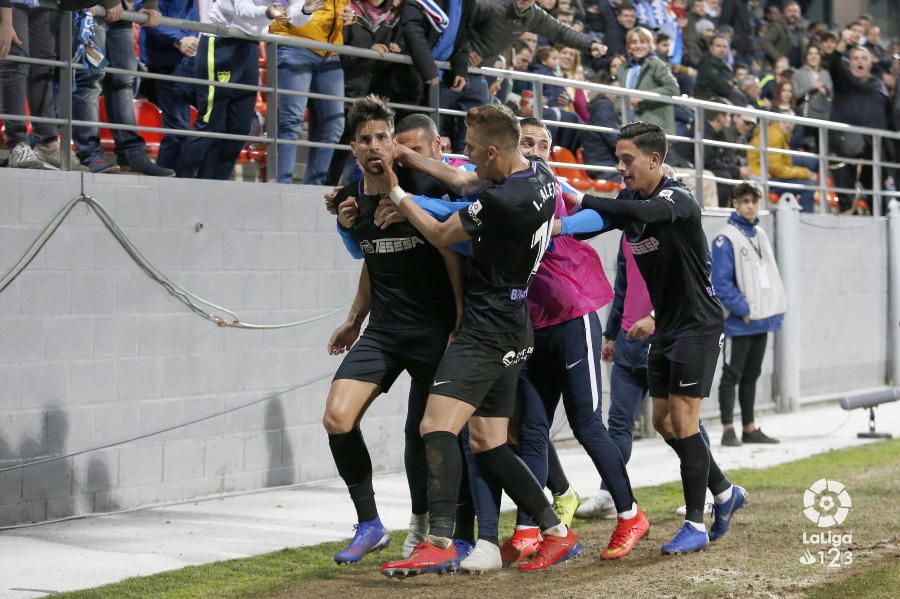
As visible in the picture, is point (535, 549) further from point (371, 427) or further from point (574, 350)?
point (371, 427)

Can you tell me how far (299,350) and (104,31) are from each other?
8.78 ft

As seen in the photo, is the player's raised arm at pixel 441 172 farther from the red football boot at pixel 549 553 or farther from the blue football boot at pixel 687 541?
the blue football boot at pixel 687 541

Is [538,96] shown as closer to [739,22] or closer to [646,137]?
[646,137]

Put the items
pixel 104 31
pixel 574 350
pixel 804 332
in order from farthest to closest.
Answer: pixel 804 332, pixel 104 31, pixel 574 350

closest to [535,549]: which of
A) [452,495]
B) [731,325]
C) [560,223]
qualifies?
[452,495]

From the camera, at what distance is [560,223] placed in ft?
22.6

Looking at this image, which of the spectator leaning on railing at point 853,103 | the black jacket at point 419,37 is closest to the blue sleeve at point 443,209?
the black jacket at point 419,37

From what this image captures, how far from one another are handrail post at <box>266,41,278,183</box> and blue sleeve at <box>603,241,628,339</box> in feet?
9.00

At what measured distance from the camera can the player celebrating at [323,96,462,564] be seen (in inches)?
266

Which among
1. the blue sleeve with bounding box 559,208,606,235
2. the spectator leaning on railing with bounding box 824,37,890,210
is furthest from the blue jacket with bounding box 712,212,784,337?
the spectator leaning on railing with bounding box 824,37,890,210

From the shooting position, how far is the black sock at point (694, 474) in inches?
289

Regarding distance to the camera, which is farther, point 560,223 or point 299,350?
point 299,350

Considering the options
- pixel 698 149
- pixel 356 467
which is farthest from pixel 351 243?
pixel 698 149

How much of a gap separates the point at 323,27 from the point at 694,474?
4.97m
